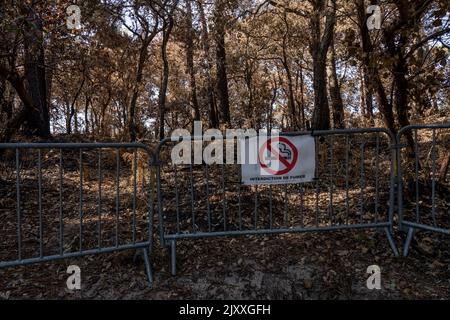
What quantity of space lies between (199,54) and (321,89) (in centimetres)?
855

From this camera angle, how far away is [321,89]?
9.98 metres

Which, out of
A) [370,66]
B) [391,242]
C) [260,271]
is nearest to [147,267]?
[260,271]

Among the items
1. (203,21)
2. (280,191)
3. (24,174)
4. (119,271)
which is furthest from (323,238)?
(203,21)

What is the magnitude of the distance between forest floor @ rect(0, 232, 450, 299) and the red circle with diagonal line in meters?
1.09

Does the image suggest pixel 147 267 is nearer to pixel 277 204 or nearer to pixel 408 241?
pixel 277 204

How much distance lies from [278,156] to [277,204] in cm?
180

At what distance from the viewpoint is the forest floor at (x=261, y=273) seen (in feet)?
12.9

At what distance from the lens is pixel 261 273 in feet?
13.9

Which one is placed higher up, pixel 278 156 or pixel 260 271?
pixel 278 156

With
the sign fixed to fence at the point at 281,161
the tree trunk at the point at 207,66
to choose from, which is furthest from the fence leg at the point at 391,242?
the tree trunk at the point at 207,66

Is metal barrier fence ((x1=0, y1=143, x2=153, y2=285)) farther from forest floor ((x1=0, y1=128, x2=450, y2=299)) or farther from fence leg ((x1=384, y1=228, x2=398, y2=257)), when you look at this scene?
fence leg ((x1=384, y1=228, x2=398, y2=257))

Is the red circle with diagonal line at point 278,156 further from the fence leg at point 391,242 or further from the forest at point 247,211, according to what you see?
the fence leg at point 391,242

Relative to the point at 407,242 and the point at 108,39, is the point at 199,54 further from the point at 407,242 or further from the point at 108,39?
the point at 407,242

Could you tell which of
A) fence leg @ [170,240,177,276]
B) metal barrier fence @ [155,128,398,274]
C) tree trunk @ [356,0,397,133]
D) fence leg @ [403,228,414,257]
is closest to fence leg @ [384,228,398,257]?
metal barrier fence @ [155,128,398,274]
